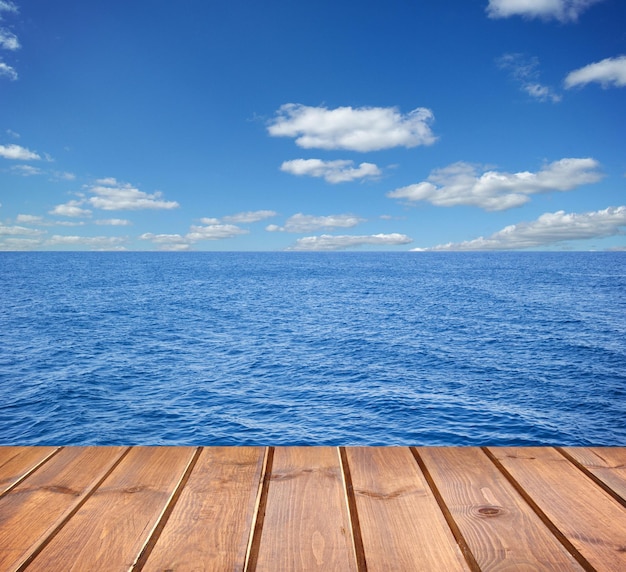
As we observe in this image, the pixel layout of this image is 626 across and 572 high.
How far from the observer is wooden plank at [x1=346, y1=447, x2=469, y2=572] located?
1827 millimetres

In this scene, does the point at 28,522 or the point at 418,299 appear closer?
the point at 28,522

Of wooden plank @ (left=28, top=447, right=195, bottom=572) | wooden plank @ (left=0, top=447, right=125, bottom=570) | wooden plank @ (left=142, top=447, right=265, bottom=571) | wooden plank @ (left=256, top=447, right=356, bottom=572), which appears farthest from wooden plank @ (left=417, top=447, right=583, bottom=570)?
wooden plank @ (left=0, top=447, right=125, bottom=570)

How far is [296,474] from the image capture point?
2527 millimetres

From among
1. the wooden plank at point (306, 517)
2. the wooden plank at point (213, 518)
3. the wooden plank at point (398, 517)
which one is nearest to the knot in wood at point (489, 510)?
the wooden plank at point (398, 517)

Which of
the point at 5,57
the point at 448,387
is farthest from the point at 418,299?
the point at 5,57

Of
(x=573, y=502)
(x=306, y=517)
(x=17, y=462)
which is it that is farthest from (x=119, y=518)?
(x=573, y=502)

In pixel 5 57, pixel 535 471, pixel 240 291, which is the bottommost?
pixel 240 291

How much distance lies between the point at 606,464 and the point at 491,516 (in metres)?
1.07

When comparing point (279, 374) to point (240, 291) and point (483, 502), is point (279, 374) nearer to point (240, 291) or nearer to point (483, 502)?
point (483, 502)

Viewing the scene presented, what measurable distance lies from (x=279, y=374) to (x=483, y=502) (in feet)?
61.2

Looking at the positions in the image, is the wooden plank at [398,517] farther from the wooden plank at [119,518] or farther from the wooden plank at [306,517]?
the wooden plank at [119,518]

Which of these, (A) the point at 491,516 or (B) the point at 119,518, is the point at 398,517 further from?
(B) the point at 119,518

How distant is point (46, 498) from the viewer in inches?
91.3

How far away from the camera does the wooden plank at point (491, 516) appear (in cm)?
185
